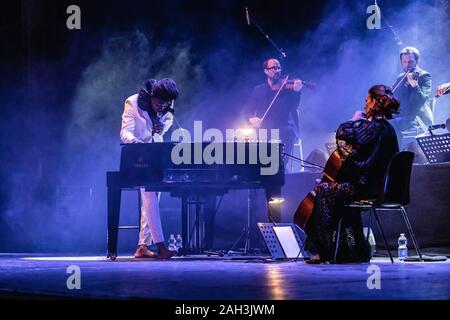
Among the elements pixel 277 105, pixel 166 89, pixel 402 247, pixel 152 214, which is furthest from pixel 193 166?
pixel 277 105

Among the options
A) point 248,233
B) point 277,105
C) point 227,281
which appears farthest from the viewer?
point 277,105

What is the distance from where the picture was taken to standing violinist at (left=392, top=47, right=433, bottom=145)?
927 cm

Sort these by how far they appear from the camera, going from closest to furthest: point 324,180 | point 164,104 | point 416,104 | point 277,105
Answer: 1. point 324,180
2. point 164,104
3. point 416,104
4. point 277,105

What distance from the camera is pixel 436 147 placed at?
738 centimetres

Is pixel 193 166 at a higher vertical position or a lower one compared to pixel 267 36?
lower

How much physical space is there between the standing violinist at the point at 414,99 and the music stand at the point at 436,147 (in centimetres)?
182

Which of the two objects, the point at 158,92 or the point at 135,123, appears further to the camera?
the point at 135,123

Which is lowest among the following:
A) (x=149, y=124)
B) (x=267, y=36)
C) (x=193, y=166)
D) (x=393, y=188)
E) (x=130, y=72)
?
(x=393, y=188)

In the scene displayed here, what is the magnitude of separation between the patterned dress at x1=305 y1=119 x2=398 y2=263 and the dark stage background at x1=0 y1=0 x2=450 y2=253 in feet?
12.1

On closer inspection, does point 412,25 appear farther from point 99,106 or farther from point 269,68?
point 99,106

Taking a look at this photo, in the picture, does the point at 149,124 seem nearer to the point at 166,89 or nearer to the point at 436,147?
the point at 166,89

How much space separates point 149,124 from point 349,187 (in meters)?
1.96
